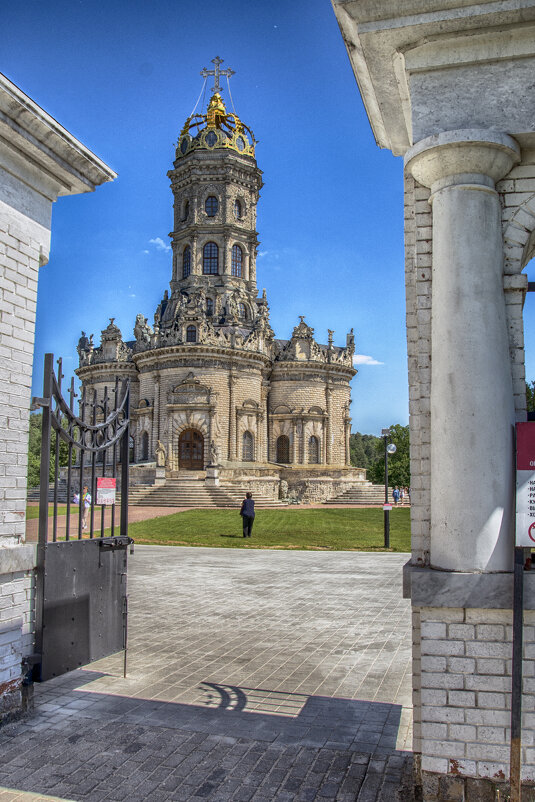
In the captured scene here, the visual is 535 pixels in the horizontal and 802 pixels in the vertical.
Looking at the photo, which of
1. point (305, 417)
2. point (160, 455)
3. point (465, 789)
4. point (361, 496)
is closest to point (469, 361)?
point (465, 789)

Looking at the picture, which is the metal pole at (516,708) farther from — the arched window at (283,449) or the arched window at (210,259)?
the arched window at (210,259)

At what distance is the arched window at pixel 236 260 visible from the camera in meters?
53.9

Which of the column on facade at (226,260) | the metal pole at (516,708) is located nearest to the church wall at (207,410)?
the column on facade at (226,260)

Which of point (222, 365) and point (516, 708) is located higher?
point (222, 365)

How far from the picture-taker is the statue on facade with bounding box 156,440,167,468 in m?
44.6

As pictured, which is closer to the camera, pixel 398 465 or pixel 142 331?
pixel 142 331

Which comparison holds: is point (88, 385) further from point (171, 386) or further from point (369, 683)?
point (369, 683)

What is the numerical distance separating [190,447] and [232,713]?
40.2 meters

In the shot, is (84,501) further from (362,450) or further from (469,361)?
(362,450)

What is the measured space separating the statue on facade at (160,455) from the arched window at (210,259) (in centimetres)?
1563

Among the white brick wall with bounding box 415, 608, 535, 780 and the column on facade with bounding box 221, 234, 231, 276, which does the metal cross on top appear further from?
the white brick wall with bounding box 415, 608, 535, 780

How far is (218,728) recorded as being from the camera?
596cm

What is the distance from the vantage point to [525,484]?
462 centimetres

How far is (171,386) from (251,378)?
587 centimetres
